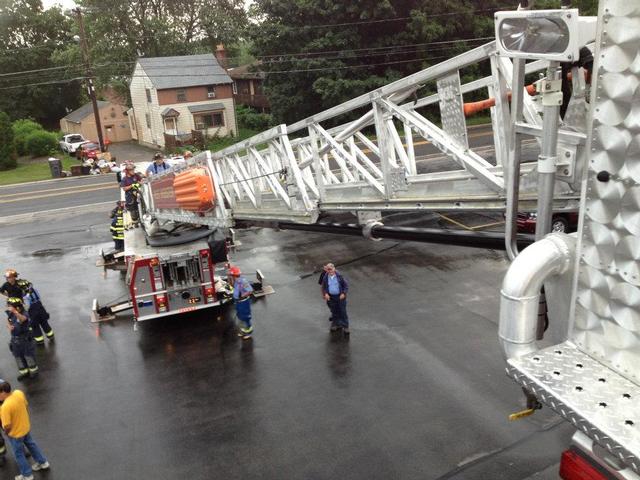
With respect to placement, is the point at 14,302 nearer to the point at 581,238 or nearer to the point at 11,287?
the point at 11,287

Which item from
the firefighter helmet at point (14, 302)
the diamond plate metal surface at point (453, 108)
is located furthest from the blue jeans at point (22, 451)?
the diamond plate metal surface at point (453, 108)

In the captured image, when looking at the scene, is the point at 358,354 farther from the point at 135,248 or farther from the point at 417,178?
the point at 135,248

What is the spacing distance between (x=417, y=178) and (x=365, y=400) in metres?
3.31

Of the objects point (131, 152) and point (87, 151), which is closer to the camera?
point (87, 151)

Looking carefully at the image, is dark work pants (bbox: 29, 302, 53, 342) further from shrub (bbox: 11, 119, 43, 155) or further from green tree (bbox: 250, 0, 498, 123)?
shrub (bbox: 11, 119, 43, 155)

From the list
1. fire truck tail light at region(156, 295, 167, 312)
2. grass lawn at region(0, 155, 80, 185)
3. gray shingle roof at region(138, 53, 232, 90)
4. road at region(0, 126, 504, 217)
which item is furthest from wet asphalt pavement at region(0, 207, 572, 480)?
gray shingle roof at region(138, 53, 232, 90)

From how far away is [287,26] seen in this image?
105 ft

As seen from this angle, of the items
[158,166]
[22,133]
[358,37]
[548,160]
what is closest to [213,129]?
[22,133]

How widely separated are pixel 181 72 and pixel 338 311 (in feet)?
125

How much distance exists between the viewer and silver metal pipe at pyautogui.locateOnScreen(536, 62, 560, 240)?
113 inches

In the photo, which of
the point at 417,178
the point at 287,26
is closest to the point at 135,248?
the point at 417,178

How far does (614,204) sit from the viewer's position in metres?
2.56

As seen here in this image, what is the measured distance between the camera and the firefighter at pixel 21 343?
8594mm

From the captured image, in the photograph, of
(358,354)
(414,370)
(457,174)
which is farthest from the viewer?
(358,354)
